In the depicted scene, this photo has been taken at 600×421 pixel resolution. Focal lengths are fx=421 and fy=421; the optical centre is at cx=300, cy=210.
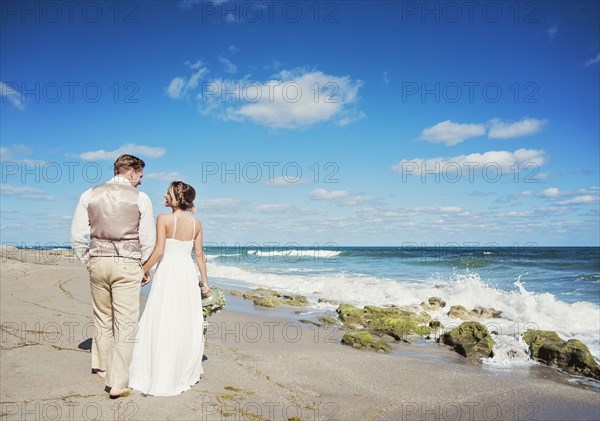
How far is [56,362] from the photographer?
566 cm

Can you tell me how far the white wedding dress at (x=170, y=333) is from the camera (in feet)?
16.0

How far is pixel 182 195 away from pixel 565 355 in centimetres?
768

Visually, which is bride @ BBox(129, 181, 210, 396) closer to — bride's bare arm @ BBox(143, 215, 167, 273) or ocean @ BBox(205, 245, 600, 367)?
bride's bare arm @ BBox(143, 215, 167, 273)

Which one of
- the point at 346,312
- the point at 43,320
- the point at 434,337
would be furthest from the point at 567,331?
→ the point at 43,320

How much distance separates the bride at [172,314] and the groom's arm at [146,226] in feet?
0.47

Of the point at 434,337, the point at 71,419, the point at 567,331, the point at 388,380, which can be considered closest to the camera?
the point at 71,419

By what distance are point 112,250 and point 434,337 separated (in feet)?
27.5

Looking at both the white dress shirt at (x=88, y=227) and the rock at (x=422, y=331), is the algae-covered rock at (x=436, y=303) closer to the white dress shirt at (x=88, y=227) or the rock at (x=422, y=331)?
the rock at (x=422, y=331)

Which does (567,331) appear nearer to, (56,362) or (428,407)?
(428,407)

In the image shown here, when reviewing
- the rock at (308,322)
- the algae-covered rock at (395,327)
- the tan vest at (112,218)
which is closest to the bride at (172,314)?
the tan vest at (112,218)

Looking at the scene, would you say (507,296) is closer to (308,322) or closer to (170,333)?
(308,322)

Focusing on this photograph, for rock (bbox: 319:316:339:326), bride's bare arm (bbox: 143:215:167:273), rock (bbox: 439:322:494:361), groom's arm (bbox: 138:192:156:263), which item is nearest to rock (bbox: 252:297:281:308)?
rock (bbox: 319:316:339:326)

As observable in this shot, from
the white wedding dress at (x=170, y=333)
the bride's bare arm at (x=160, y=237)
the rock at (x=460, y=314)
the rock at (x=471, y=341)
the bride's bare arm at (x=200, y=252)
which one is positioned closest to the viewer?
the white wedding dress at (x=170, y=333)

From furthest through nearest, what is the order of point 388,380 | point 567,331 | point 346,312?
point 346,312 → point 567,331 → point 388,380
